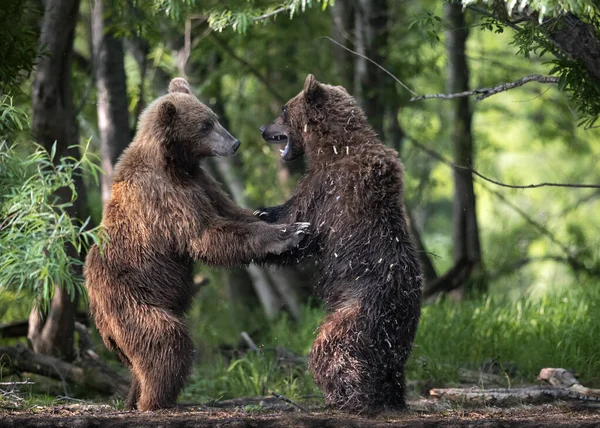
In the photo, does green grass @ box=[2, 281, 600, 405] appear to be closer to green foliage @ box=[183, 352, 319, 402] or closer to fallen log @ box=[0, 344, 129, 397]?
green foliage @ box=[183, 352, 319, 402]

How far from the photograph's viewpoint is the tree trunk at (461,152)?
1183cm

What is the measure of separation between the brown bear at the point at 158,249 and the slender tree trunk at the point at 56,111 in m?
1.46

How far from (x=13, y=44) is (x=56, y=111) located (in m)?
1.02

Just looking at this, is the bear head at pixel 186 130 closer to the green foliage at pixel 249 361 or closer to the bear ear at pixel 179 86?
the bear ear at pixel 179 86

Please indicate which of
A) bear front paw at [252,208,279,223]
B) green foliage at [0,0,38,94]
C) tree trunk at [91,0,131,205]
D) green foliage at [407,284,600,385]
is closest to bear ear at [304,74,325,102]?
bear front paw at [252,208,279,223]

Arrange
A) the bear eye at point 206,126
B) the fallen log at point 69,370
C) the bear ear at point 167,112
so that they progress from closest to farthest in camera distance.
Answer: the bear ear at point 167,112 → the bear eye at point 206,126 → the fallen log at point 69,370

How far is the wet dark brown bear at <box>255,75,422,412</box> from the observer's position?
6.25 meters

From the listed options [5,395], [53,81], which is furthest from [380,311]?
[53,81]

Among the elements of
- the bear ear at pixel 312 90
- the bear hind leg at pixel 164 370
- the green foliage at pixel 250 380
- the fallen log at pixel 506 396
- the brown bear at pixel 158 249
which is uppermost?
the bear ear at pixel 312 90

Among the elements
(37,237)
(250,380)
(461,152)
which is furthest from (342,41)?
(37,237)

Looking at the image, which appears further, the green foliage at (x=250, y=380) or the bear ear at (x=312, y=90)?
the green foliage at (x=250, y=380)

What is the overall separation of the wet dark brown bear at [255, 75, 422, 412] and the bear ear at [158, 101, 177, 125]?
1073mm

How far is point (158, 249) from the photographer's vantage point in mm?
6617

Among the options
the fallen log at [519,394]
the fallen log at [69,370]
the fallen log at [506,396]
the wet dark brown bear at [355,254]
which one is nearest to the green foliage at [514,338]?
the fallen log at [519,394]
